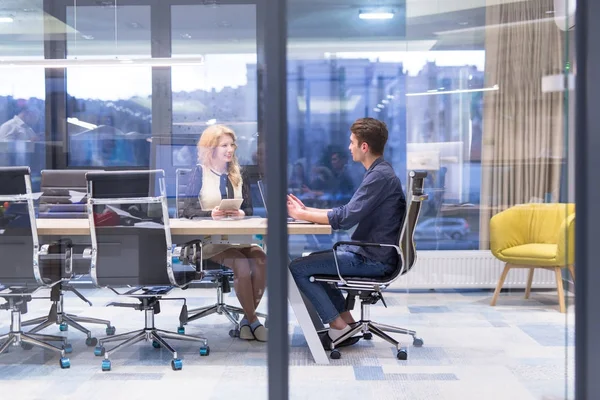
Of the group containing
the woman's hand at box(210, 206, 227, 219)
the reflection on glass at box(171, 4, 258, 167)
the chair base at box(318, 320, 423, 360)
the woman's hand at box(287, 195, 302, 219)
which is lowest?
the chair base at box(318, 320, 423, 360)

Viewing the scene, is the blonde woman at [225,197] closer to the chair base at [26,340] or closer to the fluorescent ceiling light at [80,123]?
the fluorescent ceiling light at [80,123]

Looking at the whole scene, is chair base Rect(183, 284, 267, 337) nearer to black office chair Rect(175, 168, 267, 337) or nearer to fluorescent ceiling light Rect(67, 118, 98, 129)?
black office chair Rect(175, 168, 267, 337)

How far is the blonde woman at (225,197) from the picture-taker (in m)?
3.59

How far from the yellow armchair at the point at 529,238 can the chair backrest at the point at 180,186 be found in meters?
1.90

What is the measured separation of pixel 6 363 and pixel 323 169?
2.12 m

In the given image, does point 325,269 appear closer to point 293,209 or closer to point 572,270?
point 293,209

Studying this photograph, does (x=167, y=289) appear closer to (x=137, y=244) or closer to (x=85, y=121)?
(x=137, y=244)

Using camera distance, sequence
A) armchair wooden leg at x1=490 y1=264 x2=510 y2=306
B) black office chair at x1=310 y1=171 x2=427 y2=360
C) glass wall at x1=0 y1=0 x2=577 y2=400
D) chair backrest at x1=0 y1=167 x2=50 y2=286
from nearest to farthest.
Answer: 1. glass wall at x1=0 y1=0 x2=577 y2=400
2. chair backrest at x1=0 y1=167 x2=50 y2=286
3. black office chair at x1=310 y1=171 x2=427 y2=360
4. armchair wooden leg at x1=490 y1=264 x2=510 y2=306

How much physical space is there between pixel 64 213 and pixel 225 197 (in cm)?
94

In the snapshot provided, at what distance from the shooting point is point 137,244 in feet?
13.3

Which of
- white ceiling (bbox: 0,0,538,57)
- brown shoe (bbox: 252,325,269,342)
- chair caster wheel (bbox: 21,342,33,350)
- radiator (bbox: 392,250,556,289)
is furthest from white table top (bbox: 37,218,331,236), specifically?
radiator (bbox: 392,250,556,289)

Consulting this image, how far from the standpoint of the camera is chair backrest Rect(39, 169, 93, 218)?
13.0 ft

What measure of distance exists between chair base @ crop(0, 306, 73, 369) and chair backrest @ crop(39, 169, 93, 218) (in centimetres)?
63

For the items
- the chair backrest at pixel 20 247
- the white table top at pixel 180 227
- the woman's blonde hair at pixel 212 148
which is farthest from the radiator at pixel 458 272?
the chair backrest at pixel 20 247
